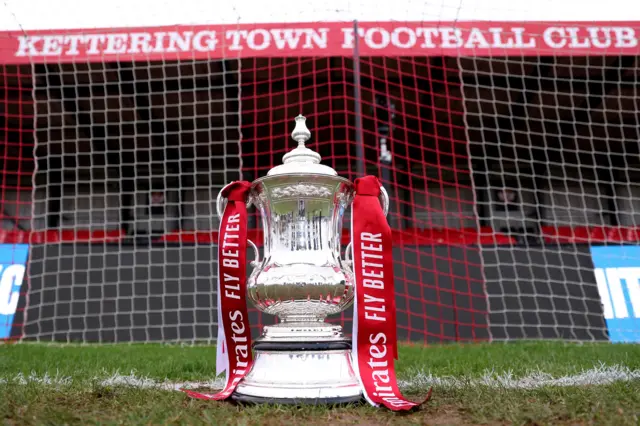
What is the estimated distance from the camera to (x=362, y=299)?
160cm

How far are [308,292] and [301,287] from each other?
0.03m

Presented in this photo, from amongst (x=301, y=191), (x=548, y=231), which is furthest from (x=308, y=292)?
(x=548, y=231)

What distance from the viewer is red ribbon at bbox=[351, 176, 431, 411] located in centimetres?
160

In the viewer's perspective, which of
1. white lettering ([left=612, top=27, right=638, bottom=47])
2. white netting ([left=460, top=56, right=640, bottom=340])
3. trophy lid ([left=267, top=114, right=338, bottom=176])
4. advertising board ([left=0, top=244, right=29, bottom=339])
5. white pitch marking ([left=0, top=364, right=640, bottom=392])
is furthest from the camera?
Result: white lettering ([left=612, top=27, right=638, bottom=47])

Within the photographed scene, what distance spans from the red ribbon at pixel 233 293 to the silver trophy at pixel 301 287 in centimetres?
5

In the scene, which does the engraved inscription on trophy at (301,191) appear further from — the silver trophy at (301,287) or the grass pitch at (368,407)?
the grass pitch at (368,407)

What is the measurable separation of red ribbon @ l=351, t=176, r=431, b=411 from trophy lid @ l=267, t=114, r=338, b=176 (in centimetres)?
20

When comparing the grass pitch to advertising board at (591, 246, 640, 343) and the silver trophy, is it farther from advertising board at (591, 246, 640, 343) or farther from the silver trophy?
advertising board at (591, 246, 640, 343)

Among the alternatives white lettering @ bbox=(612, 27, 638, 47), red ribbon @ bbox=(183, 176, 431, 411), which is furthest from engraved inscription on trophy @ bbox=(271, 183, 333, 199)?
white lettering @ bbox=(612, 27, 638, 47)

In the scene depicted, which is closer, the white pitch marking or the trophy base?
the trophy base

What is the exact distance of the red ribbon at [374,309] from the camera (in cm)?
160

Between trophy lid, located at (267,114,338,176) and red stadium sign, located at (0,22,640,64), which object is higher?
red stadium sign, located at (0,22,640,64)

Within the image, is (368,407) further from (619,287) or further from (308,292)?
(619,287)

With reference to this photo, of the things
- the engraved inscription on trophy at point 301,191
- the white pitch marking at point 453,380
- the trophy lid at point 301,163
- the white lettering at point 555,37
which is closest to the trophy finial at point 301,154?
the trophy lid at point 301,163
